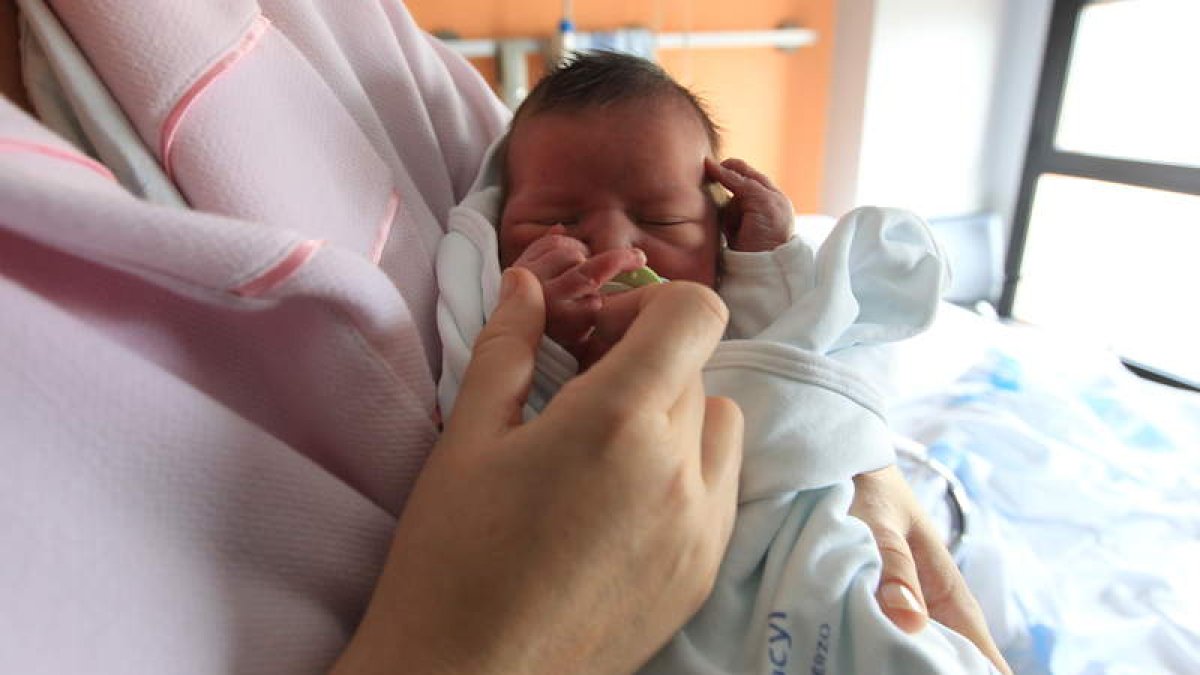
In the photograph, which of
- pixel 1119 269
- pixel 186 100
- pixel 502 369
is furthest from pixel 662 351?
pixel 1119 269

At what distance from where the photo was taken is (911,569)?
54 cm

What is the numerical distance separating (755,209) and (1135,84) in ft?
7.69

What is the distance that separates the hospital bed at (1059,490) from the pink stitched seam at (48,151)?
5 centimetres

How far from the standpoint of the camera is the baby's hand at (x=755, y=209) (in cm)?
81

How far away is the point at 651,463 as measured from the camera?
0.33m

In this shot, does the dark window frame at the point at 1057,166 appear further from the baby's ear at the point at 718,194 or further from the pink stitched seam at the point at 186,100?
the pink stitched seam at the point at 186,100

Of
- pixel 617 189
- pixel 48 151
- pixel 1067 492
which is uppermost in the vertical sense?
pixel 48 151

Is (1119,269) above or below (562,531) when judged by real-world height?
below

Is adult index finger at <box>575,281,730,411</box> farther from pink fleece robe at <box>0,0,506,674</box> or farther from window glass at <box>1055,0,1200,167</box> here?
window glass at <box>1055,0,1200,167</box>

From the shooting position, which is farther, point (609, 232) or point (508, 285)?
point (609, 232)

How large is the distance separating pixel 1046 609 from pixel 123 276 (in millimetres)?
897

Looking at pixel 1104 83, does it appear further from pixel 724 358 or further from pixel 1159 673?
pixel 724 358

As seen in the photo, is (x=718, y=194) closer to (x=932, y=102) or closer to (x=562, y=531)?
(x=562, y=531)

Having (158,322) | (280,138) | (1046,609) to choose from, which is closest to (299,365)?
(158,322)
